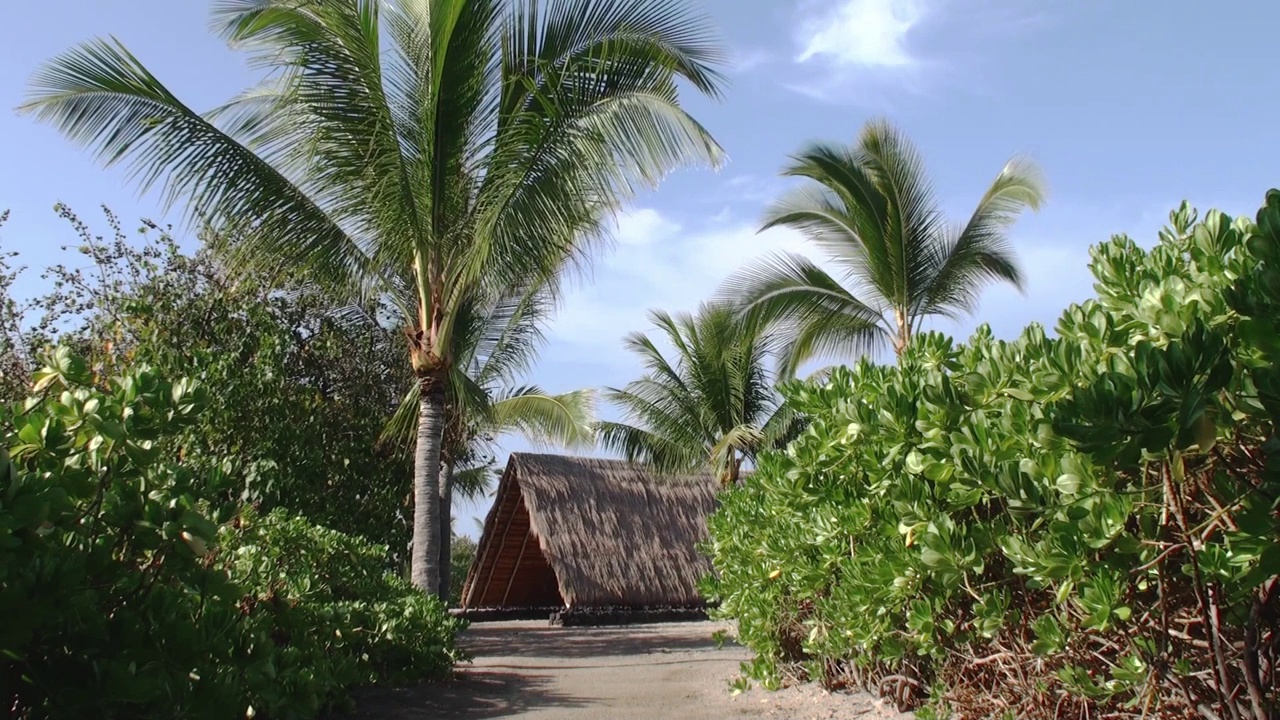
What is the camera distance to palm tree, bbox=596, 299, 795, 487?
17.6m

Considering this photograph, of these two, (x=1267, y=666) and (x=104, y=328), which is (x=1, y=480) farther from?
(x=104, y=328)

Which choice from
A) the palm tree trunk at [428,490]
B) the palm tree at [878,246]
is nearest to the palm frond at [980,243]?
the palm tree at [878,246]

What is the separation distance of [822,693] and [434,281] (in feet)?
17.9

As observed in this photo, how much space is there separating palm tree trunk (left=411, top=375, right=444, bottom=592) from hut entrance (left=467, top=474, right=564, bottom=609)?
24.2 feet

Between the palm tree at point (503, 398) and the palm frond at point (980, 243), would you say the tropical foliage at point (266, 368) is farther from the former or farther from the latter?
the palm frond at point (980, 243)

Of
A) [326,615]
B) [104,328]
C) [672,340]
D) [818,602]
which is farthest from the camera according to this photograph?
[672,340]

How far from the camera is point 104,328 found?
523 inches

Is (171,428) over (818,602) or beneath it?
over

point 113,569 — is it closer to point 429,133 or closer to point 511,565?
point 429,133

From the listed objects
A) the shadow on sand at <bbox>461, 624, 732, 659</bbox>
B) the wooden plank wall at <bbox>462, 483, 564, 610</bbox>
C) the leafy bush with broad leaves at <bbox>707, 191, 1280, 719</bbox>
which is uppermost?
the wooden plank wall at <bbox>462, 483, 564, 610</bbox>

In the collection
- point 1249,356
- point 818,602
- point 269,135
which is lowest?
point 818,602

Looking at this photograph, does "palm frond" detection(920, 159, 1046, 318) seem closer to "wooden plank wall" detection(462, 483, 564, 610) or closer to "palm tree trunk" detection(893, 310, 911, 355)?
"palm tree trunk" detection(893, 310, 911, 355)

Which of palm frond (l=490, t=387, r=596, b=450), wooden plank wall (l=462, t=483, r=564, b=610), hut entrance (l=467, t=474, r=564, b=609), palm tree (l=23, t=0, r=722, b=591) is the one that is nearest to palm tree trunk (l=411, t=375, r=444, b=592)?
palm tree (l=23, t=0, r=722, b=591)

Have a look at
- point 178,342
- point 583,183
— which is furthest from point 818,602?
point 178,342
